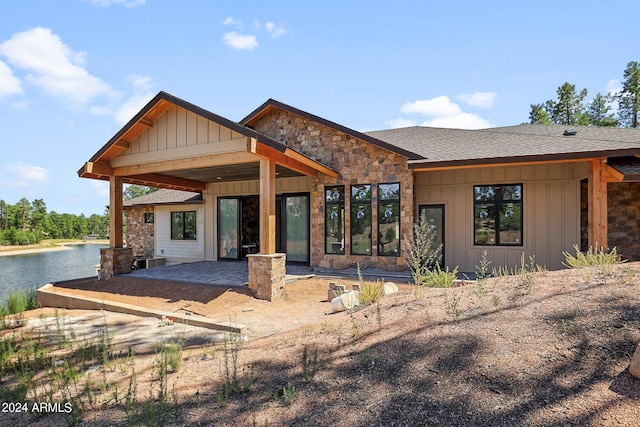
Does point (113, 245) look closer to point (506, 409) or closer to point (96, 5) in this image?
point (96, 5)

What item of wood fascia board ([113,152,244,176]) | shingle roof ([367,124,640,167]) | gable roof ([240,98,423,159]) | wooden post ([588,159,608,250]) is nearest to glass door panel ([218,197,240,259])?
gable roof ([240,98,423,159])

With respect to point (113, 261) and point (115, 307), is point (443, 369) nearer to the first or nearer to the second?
point (115, 307)

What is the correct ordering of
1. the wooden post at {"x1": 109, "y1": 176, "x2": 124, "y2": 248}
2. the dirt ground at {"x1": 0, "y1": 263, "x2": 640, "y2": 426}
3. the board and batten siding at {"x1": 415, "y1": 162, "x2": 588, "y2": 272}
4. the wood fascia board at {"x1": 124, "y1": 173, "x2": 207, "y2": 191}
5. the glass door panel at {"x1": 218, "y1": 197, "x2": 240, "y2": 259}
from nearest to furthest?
the dirt ground at {"x1": 0, "y1": 263, "x2": 640, "y2": 426}
the board and batten siding at {"x1": 415, "y1": 162, "x2": 588, "y2": 272}
the wooden post at {"x1": 109, "y1": 176, "x2": 124, "y2": 248}
the wood fascia board at {"x1": 124, "y1": 173, "x2": 207, "y2": 191}
the glass door panel at {"x1": 218, "y1": 197, "x2": 240, "y2": 259}

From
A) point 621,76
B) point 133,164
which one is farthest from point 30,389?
point 621,76

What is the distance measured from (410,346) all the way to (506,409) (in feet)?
3.47

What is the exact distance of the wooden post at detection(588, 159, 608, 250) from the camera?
7.26 metres

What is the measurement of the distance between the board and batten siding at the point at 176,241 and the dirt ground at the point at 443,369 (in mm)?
10158

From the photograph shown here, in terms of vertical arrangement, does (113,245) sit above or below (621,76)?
below

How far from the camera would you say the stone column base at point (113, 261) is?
380 inches

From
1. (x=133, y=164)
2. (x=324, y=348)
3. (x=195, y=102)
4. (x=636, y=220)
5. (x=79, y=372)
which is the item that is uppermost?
(x=195, y=102)

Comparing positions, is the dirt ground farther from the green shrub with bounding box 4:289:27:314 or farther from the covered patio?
the green shrub with bounding box 4:289:27:314

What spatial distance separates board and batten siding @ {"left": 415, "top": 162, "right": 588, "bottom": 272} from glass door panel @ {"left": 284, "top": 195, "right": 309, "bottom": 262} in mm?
3805

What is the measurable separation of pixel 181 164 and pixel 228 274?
341 cm

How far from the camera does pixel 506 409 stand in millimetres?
2119
